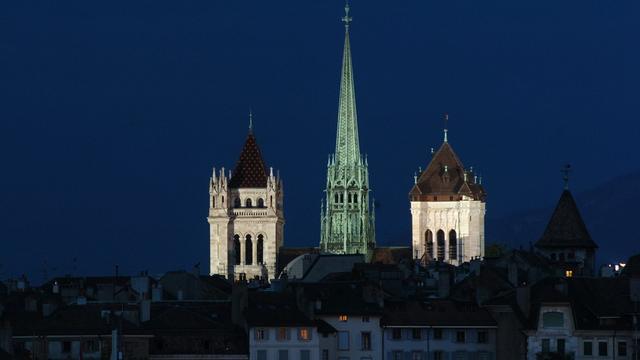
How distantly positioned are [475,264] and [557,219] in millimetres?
10990

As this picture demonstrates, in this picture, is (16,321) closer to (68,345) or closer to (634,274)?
(68,345)

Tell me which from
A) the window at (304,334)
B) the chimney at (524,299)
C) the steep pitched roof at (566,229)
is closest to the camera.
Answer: the chimney at (524,299)

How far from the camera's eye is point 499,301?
140 metres

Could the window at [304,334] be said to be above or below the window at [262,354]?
above

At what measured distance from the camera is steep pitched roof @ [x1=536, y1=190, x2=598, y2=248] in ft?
635

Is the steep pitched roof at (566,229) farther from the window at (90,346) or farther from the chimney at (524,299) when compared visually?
the window at (90,346)

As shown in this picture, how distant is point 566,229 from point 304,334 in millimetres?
60811

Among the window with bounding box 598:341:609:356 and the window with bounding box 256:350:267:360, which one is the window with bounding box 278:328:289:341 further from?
the window with bounding box 598:341:609:356

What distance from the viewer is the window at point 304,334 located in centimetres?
13688

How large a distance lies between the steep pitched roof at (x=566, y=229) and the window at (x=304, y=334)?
2276 inches

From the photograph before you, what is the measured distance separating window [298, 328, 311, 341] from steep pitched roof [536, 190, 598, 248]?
57.8 meters

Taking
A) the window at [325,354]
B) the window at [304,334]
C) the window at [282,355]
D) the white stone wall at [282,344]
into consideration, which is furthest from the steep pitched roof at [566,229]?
the window at [282,355]

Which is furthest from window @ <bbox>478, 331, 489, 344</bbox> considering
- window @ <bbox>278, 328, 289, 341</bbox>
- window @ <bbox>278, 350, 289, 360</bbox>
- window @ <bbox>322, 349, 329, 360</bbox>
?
window @ <bbox>278, 350, 289, 360</bbox>

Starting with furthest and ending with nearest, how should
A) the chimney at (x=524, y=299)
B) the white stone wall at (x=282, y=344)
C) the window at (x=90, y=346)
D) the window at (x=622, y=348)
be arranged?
the chimney at (x=524, y=299) → the white stone wall at (x=282, y=344) → the window at (x=622, y=348) → the window at (x=90, y=346)
